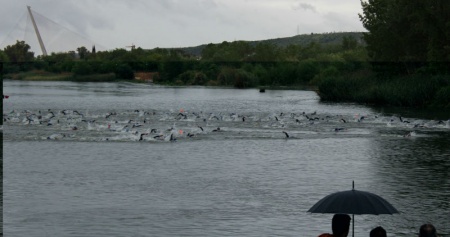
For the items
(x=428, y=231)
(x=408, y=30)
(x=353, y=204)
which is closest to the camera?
(x=428, y=231)

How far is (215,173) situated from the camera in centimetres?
3534

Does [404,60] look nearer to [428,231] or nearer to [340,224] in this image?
[340,224]

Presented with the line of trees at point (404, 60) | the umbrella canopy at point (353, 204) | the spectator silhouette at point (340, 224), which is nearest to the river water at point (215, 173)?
the umbrella canopy at point (353, 204)

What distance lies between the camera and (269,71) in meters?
156

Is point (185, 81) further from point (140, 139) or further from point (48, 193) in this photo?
point (48, 193)

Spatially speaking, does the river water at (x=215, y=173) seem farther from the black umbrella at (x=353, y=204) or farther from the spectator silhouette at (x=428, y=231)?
the spectator silhouette at (x=428, y=231)

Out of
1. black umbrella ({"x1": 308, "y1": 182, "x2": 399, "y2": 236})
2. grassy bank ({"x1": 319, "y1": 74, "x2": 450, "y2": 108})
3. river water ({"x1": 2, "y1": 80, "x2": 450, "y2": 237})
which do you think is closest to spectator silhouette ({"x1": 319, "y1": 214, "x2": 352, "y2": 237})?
black umbrella ({"x1": 308, "y1": 182, "x2": 399, "y2": 236})

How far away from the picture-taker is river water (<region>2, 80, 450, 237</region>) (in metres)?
24.5

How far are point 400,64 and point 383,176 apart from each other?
6028 cm

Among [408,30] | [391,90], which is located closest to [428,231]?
[391,90]

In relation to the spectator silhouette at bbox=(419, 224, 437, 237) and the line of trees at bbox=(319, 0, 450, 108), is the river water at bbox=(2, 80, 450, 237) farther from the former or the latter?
the line of trees at bbox=(319, 0, 450, 108)

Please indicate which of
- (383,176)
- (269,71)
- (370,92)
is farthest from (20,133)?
(269,71)

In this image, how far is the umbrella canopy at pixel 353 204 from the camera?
48.8 ft

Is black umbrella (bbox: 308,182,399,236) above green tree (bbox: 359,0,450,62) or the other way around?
the other way around
